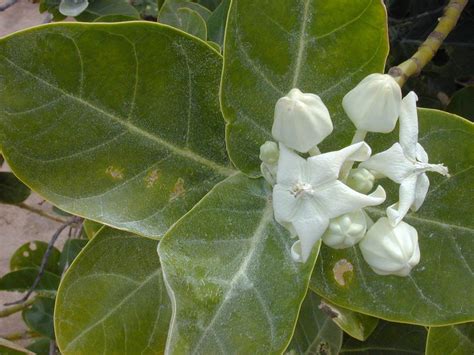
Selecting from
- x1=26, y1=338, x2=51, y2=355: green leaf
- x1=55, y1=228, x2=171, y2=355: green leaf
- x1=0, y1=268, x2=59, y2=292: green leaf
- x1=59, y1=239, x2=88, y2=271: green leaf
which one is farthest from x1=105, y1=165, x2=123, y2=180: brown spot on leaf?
x1=26, y1=338, x2=51, y2=355: green leaf

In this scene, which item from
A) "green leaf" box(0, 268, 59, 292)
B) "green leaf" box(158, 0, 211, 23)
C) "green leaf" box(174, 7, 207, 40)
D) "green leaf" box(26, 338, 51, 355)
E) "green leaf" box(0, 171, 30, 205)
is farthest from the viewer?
"green leaf" box(26, 338, 51, 355)

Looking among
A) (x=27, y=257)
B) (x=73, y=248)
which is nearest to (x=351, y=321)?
(x=73, y=248)

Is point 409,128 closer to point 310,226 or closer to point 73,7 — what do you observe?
point 310,226

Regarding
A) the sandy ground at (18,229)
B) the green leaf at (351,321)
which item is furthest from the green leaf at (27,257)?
A: the green leaf at (351,321)

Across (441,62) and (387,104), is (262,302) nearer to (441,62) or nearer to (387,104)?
(387,104)

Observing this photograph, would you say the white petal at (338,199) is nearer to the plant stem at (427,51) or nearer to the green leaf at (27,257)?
the plant stem at (427,51)

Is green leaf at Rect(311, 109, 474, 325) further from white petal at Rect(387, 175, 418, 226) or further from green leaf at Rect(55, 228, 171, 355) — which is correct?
green leaf at Rect(55, 228, 171, 355)
